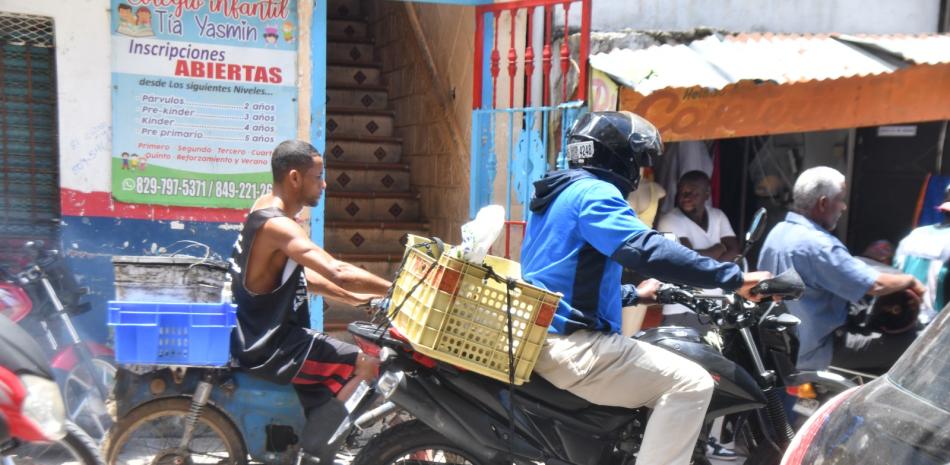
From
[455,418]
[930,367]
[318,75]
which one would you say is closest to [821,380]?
[455,418]

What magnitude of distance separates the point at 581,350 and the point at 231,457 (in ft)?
5.24

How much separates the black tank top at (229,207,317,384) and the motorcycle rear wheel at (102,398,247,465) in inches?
10.7

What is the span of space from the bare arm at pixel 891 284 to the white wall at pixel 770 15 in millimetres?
2784

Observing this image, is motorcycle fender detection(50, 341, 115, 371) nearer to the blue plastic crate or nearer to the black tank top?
the blue plastic crate

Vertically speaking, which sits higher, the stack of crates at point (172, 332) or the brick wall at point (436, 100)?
the brick wall at point (436, 100)

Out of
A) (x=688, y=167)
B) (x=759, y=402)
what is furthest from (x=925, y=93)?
(x=759, y=402)

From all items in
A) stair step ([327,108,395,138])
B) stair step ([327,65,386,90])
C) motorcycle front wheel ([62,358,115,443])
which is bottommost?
motorcycle front wheel ([62,358,115,443])

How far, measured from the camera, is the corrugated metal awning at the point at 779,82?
589 cm

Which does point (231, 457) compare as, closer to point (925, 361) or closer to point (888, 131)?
point (925, 361)

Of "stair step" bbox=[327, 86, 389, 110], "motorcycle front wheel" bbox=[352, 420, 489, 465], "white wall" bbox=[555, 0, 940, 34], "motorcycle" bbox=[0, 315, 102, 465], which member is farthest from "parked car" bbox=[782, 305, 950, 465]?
"stair step" bbox=[327, 86, 389, 110]

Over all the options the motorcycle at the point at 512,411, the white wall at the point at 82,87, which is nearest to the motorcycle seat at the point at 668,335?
the motorcycle at the point at 512,411

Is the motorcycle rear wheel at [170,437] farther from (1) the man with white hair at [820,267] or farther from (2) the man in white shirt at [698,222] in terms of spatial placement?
(2) the man in white shirt at [698,222]

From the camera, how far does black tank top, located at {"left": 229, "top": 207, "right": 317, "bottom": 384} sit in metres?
4.04

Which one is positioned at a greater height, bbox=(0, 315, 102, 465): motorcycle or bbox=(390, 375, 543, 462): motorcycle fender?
bbox=(0, 315, 102, 465): motorcycle
